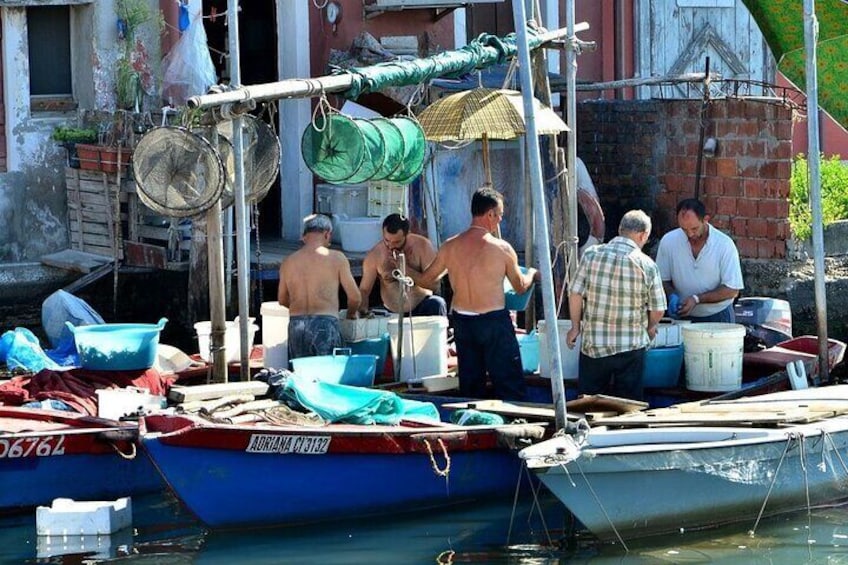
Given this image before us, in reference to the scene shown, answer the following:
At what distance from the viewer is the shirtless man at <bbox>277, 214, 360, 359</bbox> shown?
1298 cm

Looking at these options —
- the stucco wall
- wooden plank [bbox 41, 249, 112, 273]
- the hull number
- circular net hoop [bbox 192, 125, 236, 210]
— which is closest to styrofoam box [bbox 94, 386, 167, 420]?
the hull number

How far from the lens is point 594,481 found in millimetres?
10719

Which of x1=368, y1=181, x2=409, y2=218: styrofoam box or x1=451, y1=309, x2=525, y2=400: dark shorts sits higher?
x1=368, y1=181, x2=409, y2=218: styrofoam box

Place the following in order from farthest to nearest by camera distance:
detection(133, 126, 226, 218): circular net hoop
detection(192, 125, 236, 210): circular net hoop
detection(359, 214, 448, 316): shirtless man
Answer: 1. detection(359, 214, 448, 316): shirtless man
2. detection(192, 125, 236, 210): circular net hoop
3. detection(133, 126, 226, 218): circular net hoop

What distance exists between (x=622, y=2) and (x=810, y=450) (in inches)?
403

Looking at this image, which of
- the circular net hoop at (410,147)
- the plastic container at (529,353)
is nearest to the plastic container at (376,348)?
the plastic container at (529,353)

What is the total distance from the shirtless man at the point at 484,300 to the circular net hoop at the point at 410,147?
1.19 m

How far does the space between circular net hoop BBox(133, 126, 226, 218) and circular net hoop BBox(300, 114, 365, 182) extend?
1.20 meters

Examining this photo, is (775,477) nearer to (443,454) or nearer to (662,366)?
(662,366)

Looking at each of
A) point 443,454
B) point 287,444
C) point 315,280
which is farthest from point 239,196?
point 443,454

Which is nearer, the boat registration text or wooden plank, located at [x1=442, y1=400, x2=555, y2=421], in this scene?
the boat registration text

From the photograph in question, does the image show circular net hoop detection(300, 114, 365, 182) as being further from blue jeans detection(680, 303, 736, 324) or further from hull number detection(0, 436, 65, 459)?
hull number detection(0, 436, 65, 459)

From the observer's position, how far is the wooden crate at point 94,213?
16812mm

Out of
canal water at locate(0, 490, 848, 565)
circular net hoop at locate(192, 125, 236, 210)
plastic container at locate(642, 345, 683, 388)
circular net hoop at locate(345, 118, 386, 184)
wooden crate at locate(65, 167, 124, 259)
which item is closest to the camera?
canal water at locate(0, 490, 848, 565)
